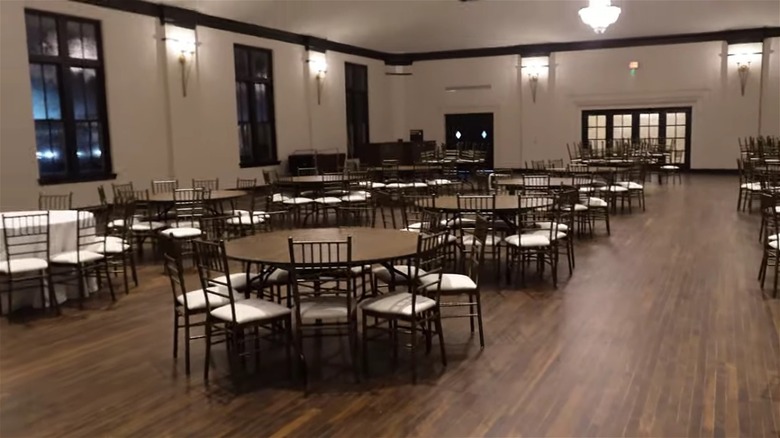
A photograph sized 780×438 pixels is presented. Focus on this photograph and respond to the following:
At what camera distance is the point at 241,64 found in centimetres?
1361

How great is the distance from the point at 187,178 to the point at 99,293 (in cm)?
594

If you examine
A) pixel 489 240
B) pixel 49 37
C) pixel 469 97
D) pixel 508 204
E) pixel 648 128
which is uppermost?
pixel 49 37

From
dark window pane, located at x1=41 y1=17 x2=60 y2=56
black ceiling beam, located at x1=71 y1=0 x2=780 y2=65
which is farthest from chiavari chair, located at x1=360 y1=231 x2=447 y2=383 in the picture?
black ceiling beam, located at x1=71 y1=0 x2=780 y2=65

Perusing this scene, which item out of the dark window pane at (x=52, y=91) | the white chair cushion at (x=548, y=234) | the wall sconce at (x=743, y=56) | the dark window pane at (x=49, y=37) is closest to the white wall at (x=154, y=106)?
the dark window pane at (x=49, y=37)

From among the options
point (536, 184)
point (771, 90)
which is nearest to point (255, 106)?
point (536, 184)

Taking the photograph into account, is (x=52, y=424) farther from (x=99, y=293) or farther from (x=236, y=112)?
(x=236, y=112)

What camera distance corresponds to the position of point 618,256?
731cm

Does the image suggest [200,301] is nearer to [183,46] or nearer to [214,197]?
[214,197]

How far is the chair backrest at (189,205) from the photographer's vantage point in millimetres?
7828

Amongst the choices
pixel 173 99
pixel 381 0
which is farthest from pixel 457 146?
pixel 173 99

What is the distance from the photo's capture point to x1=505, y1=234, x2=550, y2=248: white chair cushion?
601 centimetres

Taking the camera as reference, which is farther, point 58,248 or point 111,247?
point 111,247

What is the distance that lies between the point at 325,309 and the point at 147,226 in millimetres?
4604

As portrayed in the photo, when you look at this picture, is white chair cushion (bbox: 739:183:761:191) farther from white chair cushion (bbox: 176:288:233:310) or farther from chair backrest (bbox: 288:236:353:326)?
white chair cushion (bbox: 176:288:233:310)
